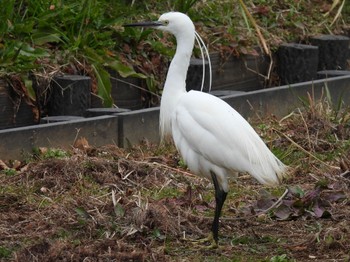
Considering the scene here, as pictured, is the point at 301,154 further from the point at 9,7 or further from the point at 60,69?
the point at 9,7

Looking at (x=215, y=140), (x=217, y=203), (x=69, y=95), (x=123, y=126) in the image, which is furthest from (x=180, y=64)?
(x=69, y=95)

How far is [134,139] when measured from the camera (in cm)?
821

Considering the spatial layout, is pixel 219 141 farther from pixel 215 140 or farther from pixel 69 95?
pixel 69 95

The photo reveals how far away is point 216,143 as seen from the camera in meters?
6.19

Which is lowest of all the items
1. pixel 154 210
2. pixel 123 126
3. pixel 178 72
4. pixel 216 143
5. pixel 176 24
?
pixel 123 126

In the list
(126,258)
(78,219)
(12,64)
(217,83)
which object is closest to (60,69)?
(12,64)

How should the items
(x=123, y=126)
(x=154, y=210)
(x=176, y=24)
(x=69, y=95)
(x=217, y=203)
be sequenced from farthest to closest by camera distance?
(x=69, y=95), (x=123, y=126), (x=176, y=24), (x=217, y=203), (x=154, y=210)

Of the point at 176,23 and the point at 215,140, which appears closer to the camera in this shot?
the point at 215,140

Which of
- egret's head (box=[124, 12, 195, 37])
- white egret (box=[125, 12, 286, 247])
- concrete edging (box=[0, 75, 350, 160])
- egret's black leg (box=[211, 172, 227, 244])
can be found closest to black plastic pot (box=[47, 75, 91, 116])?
concrete edging (box=[0, 75, 350, 160])

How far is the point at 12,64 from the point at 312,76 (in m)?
3.51

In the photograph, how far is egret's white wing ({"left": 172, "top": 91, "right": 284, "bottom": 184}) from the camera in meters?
6.17

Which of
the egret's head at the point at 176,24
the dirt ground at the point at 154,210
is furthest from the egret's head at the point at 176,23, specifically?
the dirt ground at the point at 154,210

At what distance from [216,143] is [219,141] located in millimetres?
21

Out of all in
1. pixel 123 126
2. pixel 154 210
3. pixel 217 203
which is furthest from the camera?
pixel 123 126
